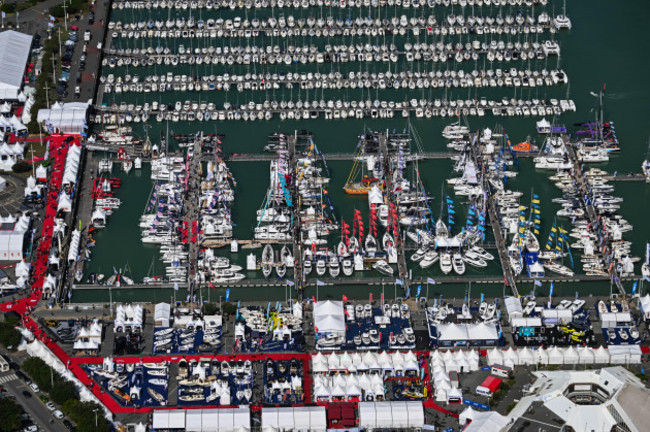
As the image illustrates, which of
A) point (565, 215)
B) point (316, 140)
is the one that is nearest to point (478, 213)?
point (565, 215)

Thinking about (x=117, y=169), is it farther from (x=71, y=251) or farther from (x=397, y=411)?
(x=397, y=411)

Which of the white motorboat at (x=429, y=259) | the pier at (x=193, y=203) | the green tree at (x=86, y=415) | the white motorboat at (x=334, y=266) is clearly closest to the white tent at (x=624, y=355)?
the white motorboat at (x=429, y=259)

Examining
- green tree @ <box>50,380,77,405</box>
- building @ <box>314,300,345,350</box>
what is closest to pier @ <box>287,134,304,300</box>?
building @ <box>314,300,345,350</box>

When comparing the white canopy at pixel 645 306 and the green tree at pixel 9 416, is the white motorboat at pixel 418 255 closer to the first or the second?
the white canopy at pixel 645 306

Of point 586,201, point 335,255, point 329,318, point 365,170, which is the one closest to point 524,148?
point 586,201

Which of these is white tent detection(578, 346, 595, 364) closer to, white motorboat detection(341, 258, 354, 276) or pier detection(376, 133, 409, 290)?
pier detection(376, 133, 409, 290)

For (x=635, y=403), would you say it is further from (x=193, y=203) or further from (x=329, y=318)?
(x=193, y=203)
